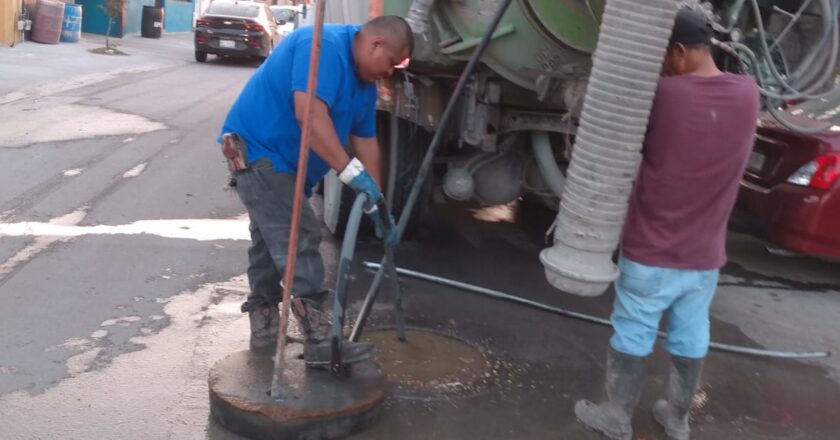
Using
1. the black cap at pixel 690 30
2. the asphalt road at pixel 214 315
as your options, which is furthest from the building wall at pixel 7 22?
the black cap at pixel 690 30

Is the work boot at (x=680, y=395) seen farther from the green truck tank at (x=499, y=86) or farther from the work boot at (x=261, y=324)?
the work boot at (x=261, y=324)

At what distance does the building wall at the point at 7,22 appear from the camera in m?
18.0

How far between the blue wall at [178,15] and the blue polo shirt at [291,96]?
2968cm

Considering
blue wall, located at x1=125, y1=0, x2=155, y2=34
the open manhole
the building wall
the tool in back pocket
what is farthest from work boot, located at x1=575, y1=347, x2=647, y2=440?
blue wall, located at x1=125, y1=0, x2=155, y2=34

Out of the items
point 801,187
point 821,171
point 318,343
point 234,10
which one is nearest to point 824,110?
point 821,171

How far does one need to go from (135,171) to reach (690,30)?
5727mm

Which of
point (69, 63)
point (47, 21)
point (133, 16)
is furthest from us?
point (133, 16)

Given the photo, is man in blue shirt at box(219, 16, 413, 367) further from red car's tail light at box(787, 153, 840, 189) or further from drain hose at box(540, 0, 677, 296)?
red car's tail light at box(787, 153, 840, 189)

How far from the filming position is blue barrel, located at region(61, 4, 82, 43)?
21.2 meters

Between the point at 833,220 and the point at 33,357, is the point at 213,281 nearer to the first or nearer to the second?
the point at 33,357

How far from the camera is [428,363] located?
424cm

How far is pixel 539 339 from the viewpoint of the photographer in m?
4.70

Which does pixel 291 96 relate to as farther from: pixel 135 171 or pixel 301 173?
pixel 135 171

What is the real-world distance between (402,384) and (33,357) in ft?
5.57
